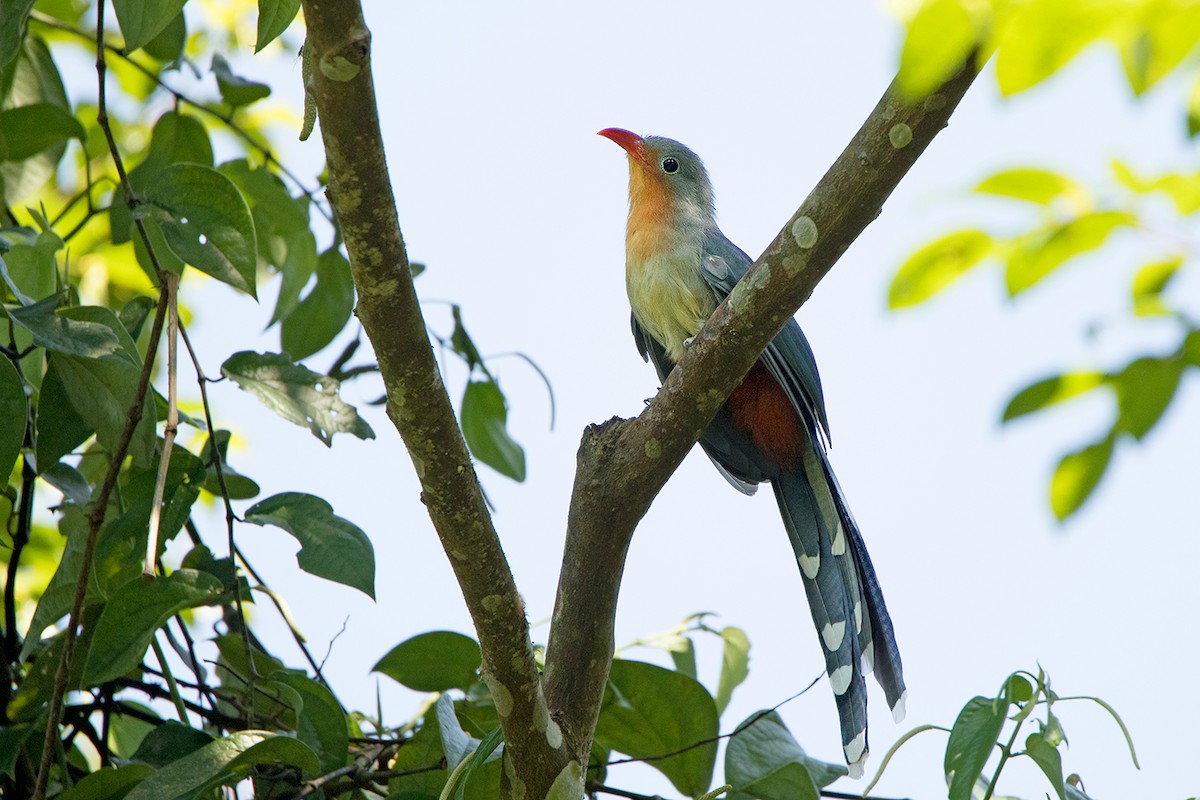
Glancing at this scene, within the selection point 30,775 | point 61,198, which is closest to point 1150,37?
point 30,775

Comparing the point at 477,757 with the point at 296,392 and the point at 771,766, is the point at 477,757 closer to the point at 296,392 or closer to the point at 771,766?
the point at 771,766

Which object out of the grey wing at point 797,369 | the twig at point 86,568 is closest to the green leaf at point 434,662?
the twig at point 86,568

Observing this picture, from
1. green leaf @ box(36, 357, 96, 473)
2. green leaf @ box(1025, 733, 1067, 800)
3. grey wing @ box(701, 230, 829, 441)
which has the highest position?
grey wing @ box(701, 230, 829, 441)

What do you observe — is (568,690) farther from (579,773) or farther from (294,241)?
(294,241)

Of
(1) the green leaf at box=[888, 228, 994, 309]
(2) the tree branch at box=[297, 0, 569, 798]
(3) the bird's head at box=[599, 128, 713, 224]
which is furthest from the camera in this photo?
(3) the bird's head at box=[599, 128, 713, 224]

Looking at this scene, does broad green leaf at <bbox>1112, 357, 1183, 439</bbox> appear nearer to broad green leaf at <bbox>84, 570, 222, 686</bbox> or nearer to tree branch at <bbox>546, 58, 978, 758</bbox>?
tree branch at <bbox>546, 58, 978, 758</bbox>

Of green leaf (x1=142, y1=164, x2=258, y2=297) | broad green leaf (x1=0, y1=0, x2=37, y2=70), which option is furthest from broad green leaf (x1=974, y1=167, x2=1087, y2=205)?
broad green leaf (x1=0, y1=0, x2=37, y2=70)

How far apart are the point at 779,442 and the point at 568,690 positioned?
1.63m

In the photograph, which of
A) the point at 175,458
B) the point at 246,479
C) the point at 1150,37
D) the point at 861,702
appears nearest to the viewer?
the point at 1150,37

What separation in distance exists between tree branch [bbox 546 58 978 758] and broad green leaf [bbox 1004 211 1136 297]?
0.85 m

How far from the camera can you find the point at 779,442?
381 centimetres

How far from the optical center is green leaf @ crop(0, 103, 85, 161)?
313 cm

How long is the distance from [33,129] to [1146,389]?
2.87 metres

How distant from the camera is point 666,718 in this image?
2.72m
